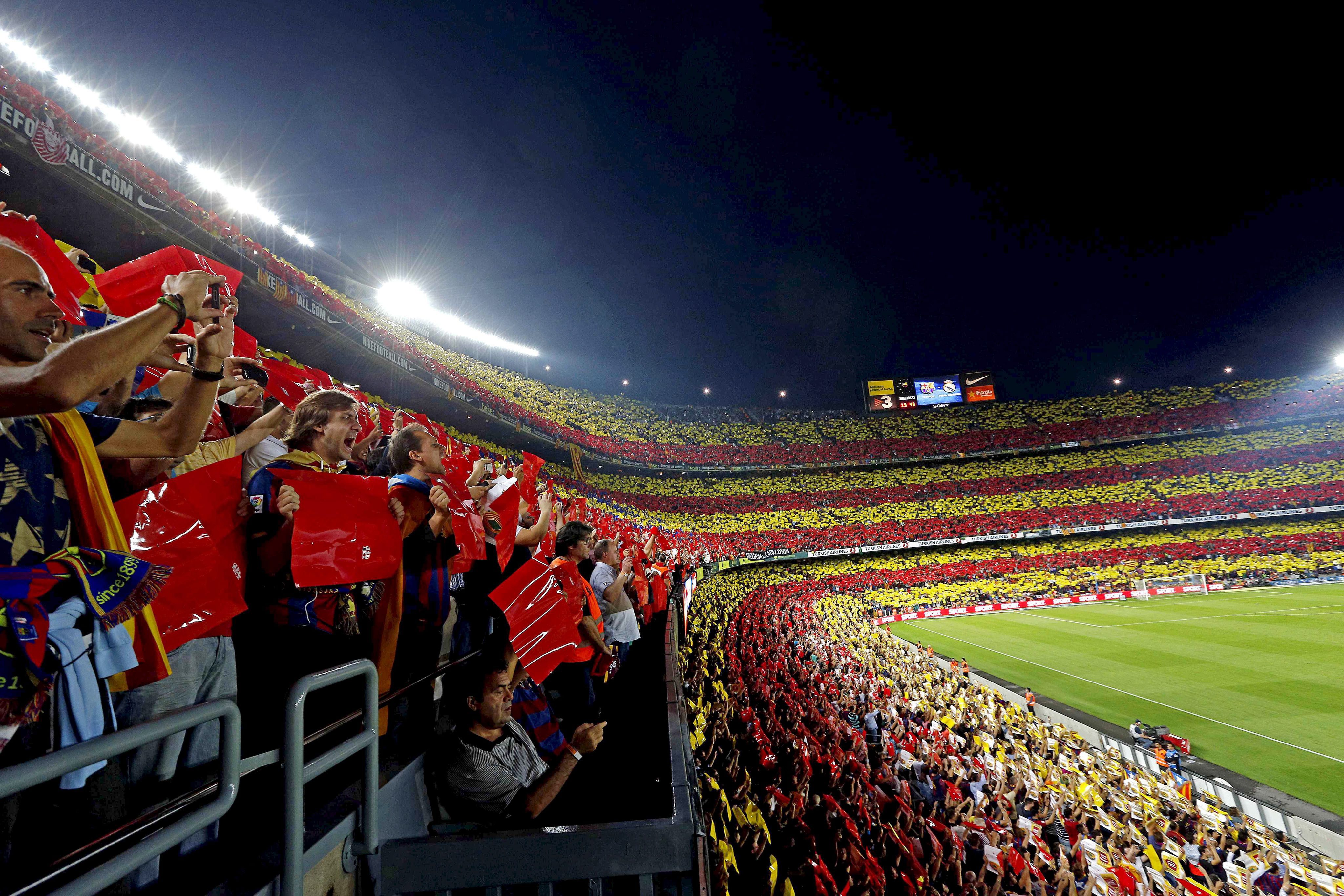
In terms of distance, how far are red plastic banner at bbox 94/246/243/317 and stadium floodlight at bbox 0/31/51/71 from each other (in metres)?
18.2

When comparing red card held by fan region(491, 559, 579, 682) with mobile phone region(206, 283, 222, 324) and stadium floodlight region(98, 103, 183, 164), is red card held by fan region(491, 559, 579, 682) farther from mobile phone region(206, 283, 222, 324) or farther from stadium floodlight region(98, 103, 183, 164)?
stadium floodlight region(98, 103, 183, 164)

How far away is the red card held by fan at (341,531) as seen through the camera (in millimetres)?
2137

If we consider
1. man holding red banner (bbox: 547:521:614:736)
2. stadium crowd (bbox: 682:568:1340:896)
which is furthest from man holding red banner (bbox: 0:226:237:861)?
stadium crowd (bbox: 682:568:1340:896)

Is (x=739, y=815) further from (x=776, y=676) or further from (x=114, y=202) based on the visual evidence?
(x=114, y=202)

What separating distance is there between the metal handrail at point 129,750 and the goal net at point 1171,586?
35362 millimetres

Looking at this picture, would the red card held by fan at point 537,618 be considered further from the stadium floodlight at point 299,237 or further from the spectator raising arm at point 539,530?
the stadium floodlight at point 299,237

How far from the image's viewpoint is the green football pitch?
10.8m

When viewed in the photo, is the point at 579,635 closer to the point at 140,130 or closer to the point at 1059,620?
the point at 140,130

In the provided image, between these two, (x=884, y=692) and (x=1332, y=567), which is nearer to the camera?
(x=884, y=692)

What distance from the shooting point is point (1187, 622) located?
68.3 ft

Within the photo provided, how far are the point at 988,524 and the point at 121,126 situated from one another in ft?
135

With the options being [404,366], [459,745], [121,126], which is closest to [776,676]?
[459,745]

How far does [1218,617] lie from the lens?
21.4m

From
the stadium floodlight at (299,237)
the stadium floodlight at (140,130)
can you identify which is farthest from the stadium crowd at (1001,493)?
the stadium floodlight at (140,130)
